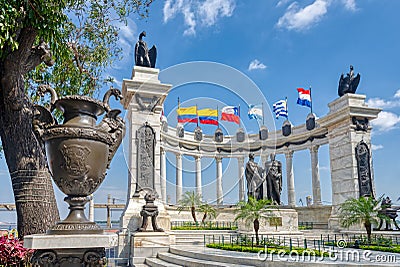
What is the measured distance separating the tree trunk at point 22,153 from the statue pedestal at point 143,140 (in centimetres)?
867

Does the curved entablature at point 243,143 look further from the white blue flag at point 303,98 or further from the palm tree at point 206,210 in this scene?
the palm tree at point 206,210

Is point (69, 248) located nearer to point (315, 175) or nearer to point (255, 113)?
point (255, 113)

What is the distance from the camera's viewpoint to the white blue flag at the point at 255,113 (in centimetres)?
2917

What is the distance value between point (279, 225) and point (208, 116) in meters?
15.5

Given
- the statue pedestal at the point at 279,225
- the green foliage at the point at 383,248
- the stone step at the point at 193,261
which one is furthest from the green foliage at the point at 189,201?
the green foliage at the point at 383,248

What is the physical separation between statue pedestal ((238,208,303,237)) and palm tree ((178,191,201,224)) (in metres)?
7.57

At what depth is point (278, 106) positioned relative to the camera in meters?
31.2

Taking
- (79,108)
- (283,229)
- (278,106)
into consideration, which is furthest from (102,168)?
(278,106)

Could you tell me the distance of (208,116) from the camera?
3162 centimetres

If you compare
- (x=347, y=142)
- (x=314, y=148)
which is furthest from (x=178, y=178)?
(x=347, y=142)

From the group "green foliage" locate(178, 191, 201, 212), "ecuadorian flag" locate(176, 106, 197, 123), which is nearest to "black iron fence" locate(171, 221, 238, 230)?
"green foliage" locate(178, 191, 201, 212)

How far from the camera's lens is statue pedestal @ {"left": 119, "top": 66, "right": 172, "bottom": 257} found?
17.3m

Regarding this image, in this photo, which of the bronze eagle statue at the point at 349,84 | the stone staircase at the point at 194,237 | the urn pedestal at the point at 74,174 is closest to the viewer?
the urn pedestal at the point at 74,174

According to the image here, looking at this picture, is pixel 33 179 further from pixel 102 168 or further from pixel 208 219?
pixel 208 219
